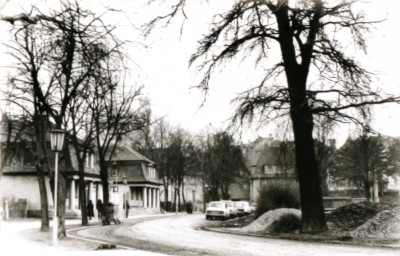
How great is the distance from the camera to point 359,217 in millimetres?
21391

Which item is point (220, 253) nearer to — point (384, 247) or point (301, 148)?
point (384, 247)

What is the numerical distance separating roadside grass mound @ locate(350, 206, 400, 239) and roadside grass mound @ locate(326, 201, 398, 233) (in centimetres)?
55

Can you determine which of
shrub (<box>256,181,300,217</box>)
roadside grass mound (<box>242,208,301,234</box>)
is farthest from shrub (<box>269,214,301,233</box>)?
shrub (<box>256,181,300,217</box>)

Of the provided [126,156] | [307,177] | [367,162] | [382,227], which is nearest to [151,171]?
[126,156]

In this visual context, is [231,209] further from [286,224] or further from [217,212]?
[286,224]

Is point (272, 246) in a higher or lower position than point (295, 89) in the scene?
lower

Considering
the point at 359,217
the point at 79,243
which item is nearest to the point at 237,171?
the point at 359,217

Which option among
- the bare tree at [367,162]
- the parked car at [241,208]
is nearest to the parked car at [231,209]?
the parked car at [241,208]

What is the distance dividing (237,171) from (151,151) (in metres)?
15.7

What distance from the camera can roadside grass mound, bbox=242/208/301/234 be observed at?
21.8 metres

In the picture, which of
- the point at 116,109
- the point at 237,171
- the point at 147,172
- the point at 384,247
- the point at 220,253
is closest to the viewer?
the point at 220,253

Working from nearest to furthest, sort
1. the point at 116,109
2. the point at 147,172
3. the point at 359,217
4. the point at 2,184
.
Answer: the point at 359,217 → the point at 116,109 → the point at 2,184 → the point at 147,172

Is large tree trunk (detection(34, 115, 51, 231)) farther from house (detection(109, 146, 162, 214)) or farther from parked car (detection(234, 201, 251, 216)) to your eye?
house (detection(109, 146, 162, 214))

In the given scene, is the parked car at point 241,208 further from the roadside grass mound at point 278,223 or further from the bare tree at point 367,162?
the roadside grass mound at point 278,223
